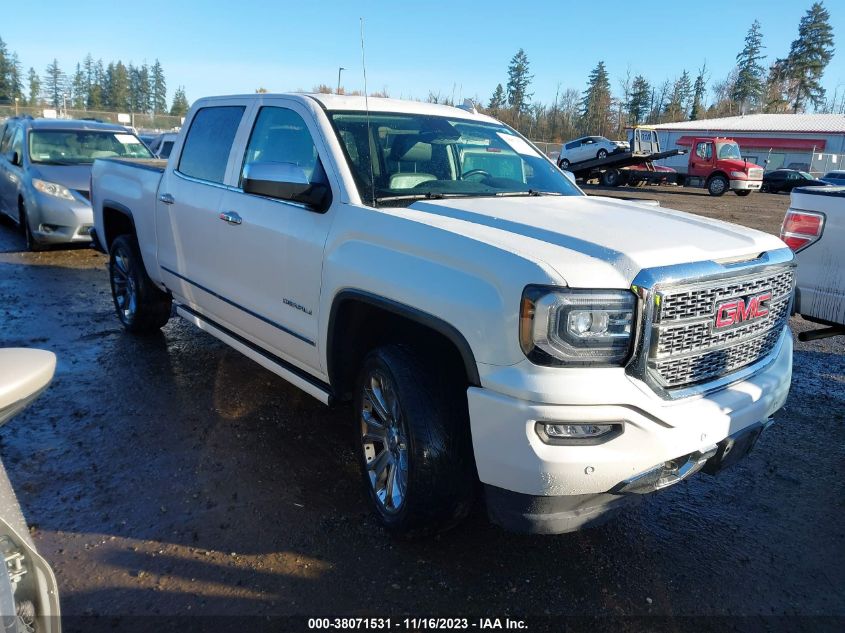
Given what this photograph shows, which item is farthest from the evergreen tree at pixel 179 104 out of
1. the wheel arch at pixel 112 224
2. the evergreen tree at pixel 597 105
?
the wheel arch at pixel 112 224

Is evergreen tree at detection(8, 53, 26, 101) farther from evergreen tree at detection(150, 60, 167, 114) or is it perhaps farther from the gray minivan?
the gray minivan

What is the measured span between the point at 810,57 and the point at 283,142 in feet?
298

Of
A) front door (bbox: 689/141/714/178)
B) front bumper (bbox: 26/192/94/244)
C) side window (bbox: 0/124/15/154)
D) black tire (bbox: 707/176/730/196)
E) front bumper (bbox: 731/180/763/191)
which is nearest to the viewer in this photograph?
front bumper (bbox: 26/192/94/244)

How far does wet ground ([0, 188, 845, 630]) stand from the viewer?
2723mm

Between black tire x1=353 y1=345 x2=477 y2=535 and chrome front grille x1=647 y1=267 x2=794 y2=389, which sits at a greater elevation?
chrome front grille x1=647 y1=267 x2=794 y2=389

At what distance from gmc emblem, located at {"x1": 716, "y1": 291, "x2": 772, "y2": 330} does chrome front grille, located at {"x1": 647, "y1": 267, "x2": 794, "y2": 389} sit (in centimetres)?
1

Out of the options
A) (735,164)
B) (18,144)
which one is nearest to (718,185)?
(735,164)

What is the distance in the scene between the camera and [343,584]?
277 cm

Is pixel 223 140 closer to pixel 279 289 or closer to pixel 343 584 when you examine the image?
pixel 279 289

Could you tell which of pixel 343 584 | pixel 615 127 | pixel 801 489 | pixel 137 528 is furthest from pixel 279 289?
pixel 615 127

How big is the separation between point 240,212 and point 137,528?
184 centimetres

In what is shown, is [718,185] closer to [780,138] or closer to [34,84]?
[780,138]

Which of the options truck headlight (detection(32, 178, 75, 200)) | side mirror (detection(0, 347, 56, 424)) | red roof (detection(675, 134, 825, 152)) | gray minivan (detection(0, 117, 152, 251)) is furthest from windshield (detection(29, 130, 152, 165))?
red roof (detection(675, 134, 825, 152))

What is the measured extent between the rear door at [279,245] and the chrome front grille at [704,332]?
1.65 meters
